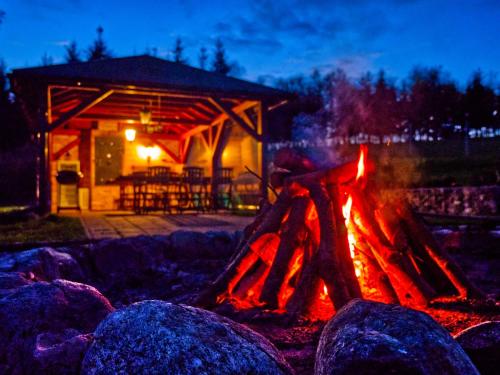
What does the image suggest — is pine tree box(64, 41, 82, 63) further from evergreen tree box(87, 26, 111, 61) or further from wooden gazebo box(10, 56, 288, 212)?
wooden gazebo box(10, 56, 288, 212)

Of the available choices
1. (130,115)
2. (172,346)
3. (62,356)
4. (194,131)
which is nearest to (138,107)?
(130,115)

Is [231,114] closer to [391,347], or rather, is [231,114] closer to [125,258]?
[125,258]

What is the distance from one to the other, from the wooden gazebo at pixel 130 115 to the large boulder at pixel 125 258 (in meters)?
5.46

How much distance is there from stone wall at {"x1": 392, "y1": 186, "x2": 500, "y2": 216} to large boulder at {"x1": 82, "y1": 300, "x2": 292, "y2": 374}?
9.60 metres

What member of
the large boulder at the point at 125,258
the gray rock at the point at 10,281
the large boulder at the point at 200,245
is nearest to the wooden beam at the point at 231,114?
the large boulder at the point at 200,245

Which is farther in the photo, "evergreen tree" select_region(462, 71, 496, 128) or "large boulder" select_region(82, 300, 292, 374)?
"evergreen tree" select_region(462, 71, 496, 128)

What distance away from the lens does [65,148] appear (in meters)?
16.6

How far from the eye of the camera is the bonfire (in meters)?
3.33

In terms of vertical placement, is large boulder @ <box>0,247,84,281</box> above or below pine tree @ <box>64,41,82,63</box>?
below

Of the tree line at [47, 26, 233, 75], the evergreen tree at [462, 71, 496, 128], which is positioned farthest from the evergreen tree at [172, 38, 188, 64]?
the evergreen tree at [462, 71, 496, 128]

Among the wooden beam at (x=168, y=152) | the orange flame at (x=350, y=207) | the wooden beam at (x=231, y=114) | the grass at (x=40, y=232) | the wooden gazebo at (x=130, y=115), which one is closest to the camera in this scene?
the orange flame at (x=350, y=207)

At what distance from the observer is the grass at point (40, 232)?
5.85 m

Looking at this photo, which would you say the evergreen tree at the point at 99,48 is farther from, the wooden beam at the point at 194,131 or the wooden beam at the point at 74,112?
the wooden beam at the point at 74,112

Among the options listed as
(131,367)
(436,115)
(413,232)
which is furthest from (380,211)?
(436,115)
